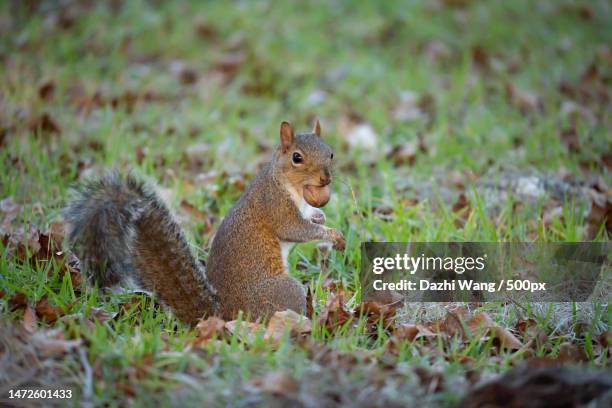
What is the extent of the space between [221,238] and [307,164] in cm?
42

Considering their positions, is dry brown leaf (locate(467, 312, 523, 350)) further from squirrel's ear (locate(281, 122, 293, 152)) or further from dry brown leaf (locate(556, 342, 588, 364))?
squirrel's ear (locate(281, 122, 293, 152))

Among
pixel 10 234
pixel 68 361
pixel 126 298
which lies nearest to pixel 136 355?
pixel 68 361

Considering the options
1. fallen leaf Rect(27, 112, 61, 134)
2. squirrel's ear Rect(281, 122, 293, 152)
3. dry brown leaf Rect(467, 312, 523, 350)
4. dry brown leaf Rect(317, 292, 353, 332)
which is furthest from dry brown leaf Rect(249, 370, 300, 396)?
fallen leaf Rect(27, 112, 61, 134)

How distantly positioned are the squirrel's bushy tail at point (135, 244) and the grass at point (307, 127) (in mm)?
113

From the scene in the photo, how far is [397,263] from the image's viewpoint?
3.28m

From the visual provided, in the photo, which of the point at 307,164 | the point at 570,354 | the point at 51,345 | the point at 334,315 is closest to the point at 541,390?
the point at 570,354

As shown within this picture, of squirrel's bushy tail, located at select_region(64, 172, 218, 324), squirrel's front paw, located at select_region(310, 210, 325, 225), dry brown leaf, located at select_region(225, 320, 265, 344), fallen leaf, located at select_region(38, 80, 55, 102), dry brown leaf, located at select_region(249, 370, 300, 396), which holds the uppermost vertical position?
fallen leaf, located at select_region(38, 80, 55, 102)

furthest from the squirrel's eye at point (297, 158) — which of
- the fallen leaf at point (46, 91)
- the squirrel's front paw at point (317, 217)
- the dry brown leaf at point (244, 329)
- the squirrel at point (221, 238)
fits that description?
the fallen leaf at point (46, 91)

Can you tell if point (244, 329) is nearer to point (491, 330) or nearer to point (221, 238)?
point (221, 238)

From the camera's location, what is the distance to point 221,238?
111 inches

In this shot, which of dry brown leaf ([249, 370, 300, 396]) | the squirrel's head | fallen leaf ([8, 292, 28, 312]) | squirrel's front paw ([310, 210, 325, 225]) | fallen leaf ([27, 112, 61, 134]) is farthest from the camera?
fallen leaf ([27, 112, 61, 134])

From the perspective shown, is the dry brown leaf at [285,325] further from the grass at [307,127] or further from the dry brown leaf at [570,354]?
the dry brown leaf at [570,354]

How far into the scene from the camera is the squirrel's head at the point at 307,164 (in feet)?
9.34

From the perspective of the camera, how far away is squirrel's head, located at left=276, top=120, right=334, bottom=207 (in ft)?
9.34
